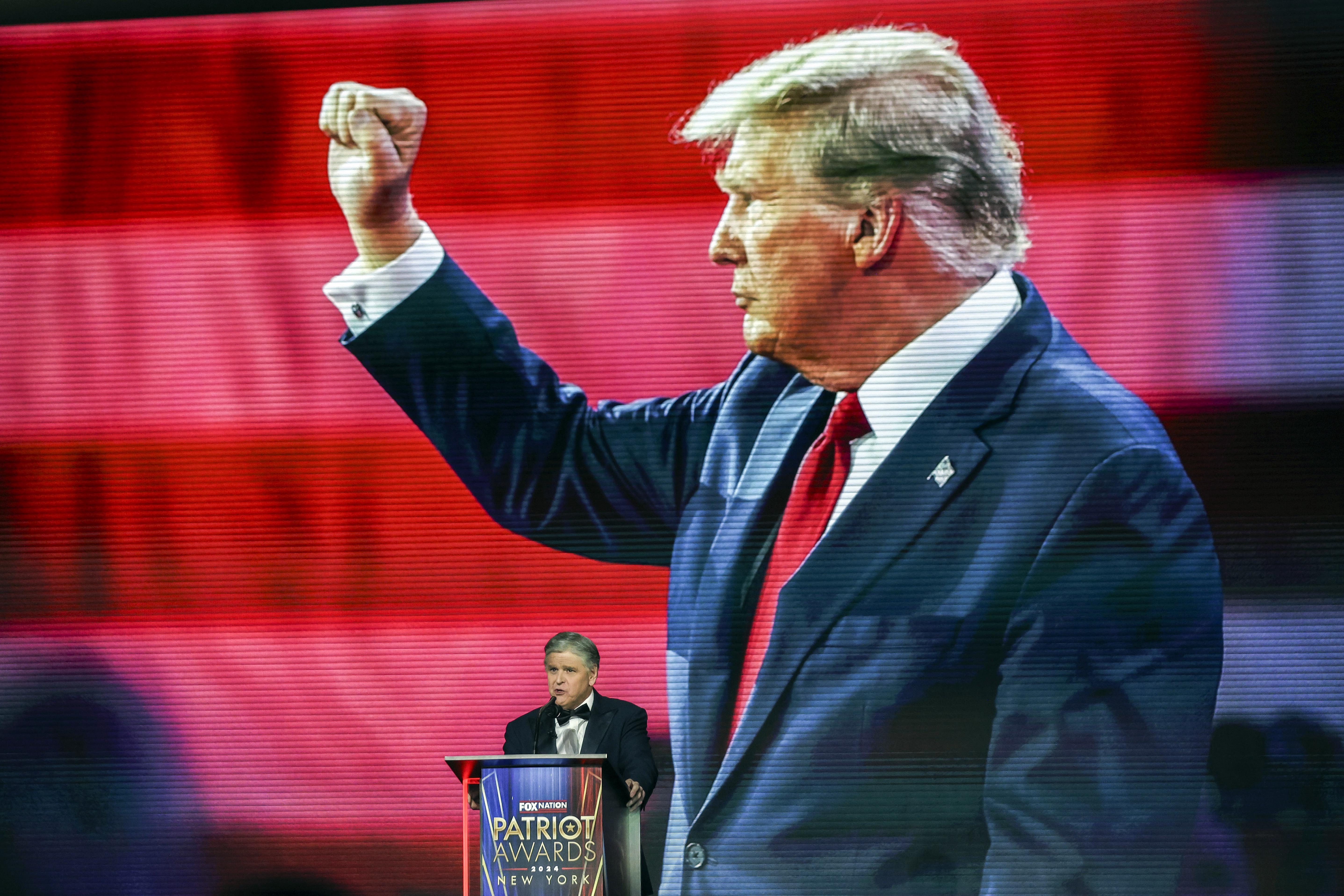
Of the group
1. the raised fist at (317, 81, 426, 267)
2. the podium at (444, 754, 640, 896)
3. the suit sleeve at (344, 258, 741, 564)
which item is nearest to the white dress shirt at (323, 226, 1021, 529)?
the suit sleeve at (344, 258, 741, 564)

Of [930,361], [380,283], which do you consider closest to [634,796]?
[930,361]

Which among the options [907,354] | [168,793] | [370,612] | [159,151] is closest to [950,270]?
[907,354]

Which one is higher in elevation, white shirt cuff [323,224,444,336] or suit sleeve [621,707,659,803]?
white shirt cuff [323,224,444,336]

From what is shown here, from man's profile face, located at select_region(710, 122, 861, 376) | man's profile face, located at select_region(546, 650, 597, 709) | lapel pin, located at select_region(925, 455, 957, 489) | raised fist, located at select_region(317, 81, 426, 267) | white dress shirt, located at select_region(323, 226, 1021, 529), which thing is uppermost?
raised fist, located at select_region(317, 81, 426, 267)

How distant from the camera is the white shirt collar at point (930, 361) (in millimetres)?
3619

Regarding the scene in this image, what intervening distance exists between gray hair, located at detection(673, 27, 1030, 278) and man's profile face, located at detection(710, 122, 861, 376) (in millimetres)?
53

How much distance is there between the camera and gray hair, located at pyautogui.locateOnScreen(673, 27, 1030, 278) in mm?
3645

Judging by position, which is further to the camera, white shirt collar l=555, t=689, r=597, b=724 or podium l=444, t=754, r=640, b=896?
white shirt collar l=555, t=689, r=597, b=724

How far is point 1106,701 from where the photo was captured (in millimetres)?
3479

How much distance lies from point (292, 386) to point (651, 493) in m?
1.18

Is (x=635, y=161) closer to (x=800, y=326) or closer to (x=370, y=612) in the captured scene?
(x=800, y=326)

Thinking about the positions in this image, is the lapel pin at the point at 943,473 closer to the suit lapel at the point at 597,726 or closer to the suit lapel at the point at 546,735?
the suit lapel at the point at 597,726

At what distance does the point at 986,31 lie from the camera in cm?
380

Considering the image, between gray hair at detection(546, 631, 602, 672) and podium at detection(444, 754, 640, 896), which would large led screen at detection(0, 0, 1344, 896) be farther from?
podium at detection(444, 754, 640, 896)
